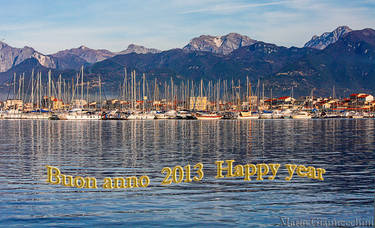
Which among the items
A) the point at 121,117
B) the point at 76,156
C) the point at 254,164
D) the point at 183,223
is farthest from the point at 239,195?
the point at 121,117

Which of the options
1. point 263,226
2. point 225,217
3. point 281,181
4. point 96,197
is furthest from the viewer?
point 281,181

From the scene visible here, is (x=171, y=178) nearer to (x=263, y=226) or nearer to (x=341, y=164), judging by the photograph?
(x=263, y=226)

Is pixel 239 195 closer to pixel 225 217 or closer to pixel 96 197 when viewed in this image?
pixel 225 217

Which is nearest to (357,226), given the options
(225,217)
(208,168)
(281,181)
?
(225,217)

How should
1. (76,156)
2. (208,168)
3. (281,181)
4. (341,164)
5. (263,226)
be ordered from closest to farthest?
(263,226)
(281,181)
(208,168)
(341,164)
(76,156)

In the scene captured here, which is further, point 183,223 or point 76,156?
point 76,156

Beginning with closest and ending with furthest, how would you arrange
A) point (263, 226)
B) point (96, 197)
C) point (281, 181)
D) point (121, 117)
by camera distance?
Answer: point (263, 226)
point (96, 197)
point (281, 181)
point (121, 117)

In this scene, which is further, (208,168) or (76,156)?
(76,156)

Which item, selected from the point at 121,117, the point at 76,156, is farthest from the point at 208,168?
the point at 121,117

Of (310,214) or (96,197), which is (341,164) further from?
(96,197)

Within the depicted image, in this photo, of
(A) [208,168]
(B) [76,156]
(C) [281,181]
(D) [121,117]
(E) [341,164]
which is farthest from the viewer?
(D) [121,117]
